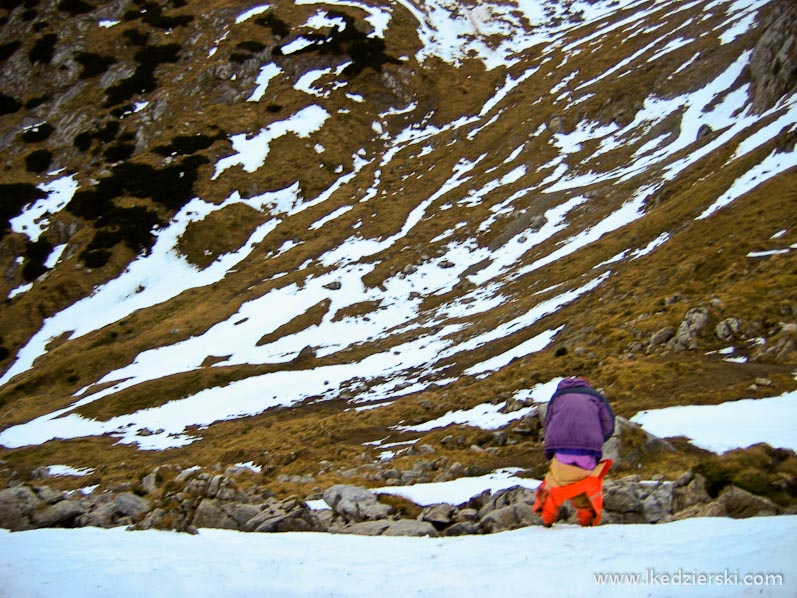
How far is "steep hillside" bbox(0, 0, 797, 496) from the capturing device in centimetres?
2252

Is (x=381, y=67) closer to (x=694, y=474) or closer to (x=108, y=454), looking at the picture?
(x=108, y=454)

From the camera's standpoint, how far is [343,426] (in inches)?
1023

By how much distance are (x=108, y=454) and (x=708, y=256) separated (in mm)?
31132

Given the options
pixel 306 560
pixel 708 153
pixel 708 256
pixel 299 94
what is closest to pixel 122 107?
pixel 299 94

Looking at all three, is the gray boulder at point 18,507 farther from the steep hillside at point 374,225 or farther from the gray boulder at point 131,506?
the steep hillside at point 374,225

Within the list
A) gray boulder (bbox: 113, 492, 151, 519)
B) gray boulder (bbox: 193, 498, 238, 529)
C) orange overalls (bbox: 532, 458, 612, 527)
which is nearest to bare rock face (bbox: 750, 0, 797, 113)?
orange overalls (bbox: 532, 458, 612, 527)

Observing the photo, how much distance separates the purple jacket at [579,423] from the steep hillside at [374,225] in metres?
5.23

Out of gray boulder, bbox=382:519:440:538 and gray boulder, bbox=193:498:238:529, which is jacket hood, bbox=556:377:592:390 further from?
gray boulder, bbox=193:498:238:529

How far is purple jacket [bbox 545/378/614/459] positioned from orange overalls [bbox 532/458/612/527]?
0.26 m

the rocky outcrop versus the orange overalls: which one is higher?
the orange overalls

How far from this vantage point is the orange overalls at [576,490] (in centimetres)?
814

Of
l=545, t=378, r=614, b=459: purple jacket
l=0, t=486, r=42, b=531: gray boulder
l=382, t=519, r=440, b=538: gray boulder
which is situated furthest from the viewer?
l=0, t=486, r=42, b=531: gray boulder

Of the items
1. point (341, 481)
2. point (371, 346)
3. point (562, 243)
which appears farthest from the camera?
point (562, 243)

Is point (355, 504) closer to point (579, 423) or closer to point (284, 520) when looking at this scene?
point (284, 520)
